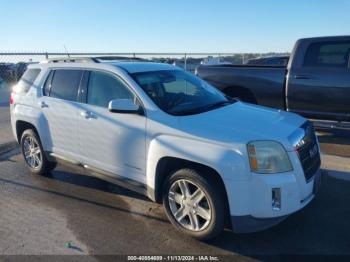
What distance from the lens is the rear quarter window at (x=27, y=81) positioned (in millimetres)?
5841

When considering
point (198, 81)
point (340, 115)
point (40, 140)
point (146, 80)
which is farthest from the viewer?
point (340, 115)

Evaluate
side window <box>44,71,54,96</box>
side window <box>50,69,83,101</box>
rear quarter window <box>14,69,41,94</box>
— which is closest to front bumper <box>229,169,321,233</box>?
side window <box>50,69,83,101</box>

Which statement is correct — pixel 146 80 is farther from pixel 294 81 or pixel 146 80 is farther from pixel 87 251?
pixel 294 81

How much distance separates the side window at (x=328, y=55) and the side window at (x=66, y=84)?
438 centimetres

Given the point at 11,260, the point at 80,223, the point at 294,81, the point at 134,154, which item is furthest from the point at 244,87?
the point at 11,260

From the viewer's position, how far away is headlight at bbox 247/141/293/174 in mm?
3463

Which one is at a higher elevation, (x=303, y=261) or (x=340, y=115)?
(x=340, y=115)

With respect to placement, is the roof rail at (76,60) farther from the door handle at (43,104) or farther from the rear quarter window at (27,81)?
the door handle at (43,104)

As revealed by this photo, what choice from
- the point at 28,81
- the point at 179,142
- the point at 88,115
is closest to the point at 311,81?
the point at 179,142

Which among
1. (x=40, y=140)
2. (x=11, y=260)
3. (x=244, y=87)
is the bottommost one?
(x=11, y=260)

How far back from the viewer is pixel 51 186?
5.54 m

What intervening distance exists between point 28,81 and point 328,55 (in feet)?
17.3

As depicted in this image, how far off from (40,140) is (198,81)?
252 centimetres

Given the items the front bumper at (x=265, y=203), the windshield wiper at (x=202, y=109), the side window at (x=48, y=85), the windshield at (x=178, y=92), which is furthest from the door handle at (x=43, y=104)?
the front bumper at (x=265, y=203)
